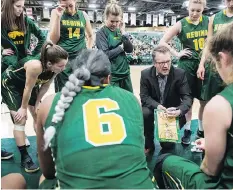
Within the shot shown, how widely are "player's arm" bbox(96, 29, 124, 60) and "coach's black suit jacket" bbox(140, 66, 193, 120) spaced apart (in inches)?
19.8

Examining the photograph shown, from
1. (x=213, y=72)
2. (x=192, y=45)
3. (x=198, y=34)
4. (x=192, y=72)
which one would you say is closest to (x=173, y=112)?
(x=213, y=72)

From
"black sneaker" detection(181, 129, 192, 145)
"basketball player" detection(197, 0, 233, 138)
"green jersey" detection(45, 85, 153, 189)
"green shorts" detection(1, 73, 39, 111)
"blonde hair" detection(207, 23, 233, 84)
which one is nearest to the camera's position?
"green jersey" detection(45, 85, 153, 189)

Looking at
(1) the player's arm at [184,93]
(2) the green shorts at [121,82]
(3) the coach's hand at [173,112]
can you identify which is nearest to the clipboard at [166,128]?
(3) the coach's hand at [173,112]

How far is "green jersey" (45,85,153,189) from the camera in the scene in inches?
45.2

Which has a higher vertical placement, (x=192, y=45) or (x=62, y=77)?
(x=192, y=45)

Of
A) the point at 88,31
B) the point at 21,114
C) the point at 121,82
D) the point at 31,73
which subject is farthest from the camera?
the point at 88,31

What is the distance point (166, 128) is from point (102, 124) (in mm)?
1401

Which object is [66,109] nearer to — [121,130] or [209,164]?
[121,130]

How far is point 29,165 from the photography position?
7.91 feet

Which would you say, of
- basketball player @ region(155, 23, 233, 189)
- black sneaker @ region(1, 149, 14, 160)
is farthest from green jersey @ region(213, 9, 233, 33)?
black sneaker @ region(1, 149, 14, 160)

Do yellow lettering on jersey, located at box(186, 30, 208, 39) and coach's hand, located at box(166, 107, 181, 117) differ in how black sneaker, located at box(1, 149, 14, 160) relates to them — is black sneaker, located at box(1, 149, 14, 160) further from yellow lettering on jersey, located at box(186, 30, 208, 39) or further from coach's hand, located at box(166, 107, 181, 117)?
yellow lettering on jersey, located at box(186, 30, 208, 39)

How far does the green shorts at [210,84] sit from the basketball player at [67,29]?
4.70 feet

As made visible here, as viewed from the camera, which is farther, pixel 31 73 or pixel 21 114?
pixel 21 114

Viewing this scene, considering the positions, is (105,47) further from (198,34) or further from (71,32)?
(198,34)
